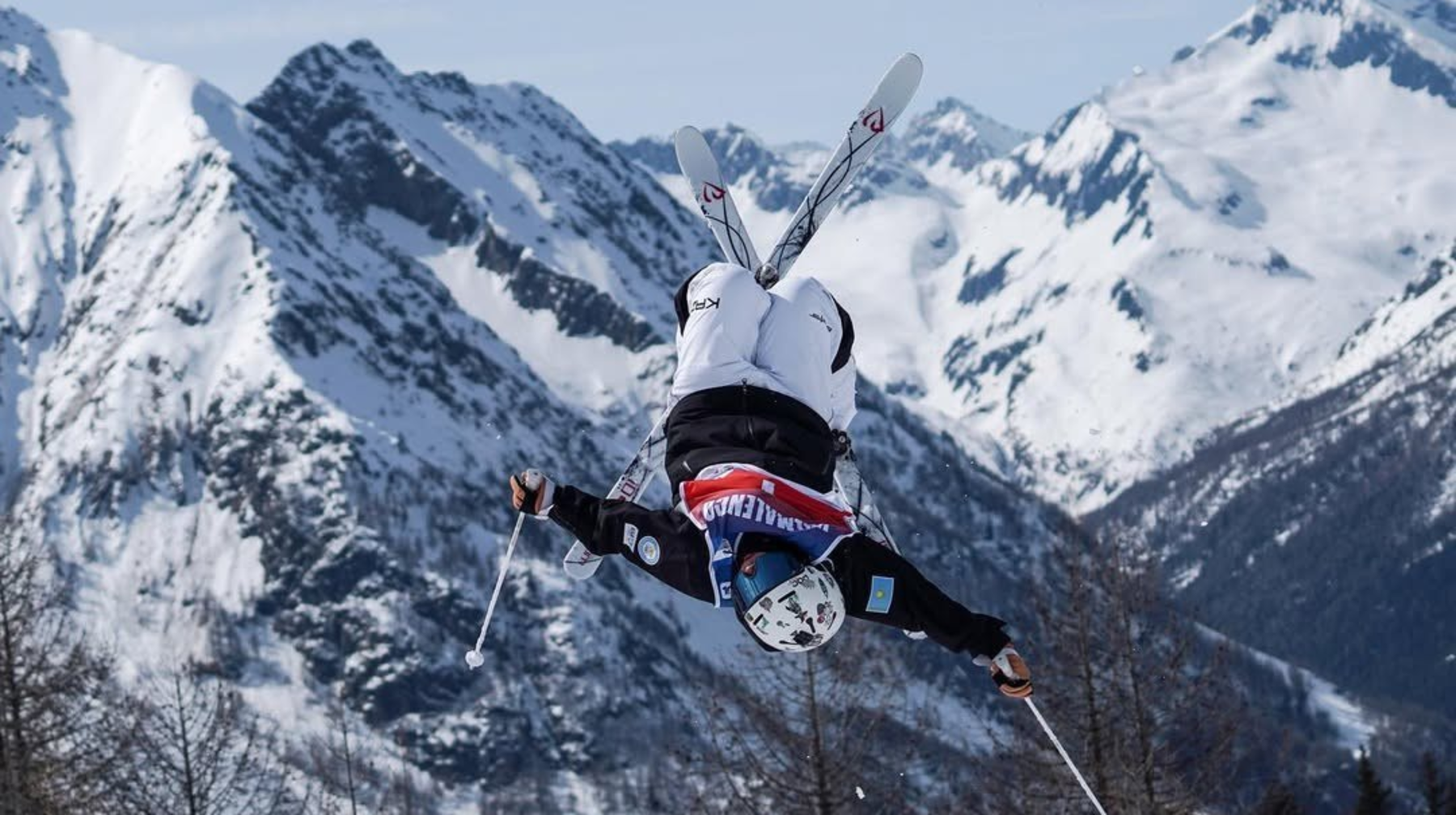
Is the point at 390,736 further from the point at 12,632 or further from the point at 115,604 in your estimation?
the point at 12,632

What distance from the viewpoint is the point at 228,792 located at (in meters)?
25.5

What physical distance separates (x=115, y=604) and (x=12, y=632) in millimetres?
180943

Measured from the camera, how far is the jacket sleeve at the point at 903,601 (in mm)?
10523

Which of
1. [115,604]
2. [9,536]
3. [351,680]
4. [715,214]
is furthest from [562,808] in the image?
[715,214]

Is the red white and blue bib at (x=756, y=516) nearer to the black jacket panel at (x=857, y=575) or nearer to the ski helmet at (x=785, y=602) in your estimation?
the black jacket panel at (x=857, y=575)

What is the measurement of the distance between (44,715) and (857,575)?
1848cm

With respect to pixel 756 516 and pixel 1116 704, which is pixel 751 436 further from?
pixel 1116 704

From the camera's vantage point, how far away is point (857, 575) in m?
10.7

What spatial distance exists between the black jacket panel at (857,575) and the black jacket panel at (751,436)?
37 centimetres

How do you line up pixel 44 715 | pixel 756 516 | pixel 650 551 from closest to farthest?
1. pixel 756 516
2. pixel 650 551
3. pixel 44 715

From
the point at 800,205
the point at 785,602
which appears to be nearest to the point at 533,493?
the point at 785,602

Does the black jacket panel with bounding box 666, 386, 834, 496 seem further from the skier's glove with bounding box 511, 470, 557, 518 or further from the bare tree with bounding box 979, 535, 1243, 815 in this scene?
the bare tree with bounding box 979, 535, 1243, 815

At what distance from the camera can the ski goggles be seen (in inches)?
402

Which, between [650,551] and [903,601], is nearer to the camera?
[903,601]
